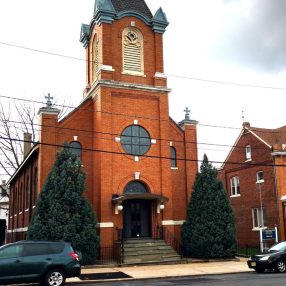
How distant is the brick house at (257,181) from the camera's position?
34.5 m

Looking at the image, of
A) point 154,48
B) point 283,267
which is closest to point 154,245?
point 283,267

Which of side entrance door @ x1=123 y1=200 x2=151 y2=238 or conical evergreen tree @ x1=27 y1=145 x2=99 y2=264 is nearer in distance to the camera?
conical evergreen tree @ x1=27 y1=145 x2=99 y2=264

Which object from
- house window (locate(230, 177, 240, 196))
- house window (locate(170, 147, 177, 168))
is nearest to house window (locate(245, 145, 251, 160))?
house window (locate(230, 177, 240, 196))

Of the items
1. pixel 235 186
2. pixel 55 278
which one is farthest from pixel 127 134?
pixel 235 186

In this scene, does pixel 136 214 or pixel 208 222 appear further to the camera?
pixel 136 214

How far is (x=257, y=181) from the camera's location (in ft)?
122

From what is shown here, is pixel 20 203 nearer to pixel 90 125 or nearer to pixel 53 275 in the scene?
pixel 90 125

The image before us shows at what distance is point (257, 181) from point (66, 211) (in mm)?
18988

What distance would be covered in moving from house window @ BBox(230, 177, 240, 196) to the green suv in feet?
83.4

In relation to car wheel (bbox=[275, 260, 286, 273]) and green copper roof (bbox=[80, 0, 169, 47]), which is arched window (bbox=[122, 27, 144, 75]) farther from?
car wheel (bbox=[275, 260, 286, 273])

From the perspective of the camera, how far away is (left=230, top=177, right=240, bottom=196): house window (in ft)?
132

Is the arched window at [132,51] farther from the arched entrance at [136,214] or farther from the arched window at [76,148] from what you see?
the arched entrance at [136,214]

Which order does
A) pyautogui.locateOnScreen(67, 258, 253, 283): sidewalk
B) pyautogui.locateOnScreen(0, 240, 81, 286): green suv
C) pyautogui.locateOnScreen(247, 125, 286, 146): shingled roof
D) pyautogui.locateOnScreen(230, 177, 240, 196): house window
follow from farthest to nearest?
pyautogui.locateOnScreen(230, 177, 240, 196): house window
pyautogui.locateOnScreen(247, 125, 286, 146): shingled roof
pyautogui.locateOnScreen(67, 258, 253, 283): sidewalk
pyautogui.locateOnScreen(0, 240, 81, 286): green suv

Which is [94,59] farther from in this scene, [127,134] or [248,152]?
[248,152]
